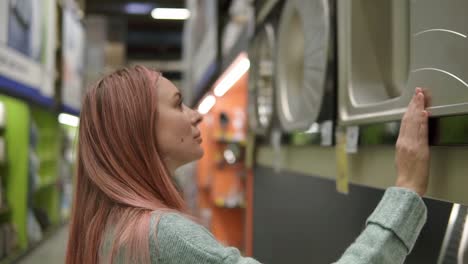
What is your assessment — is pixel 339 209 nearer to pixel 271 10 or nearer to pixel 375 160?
pixel 375 160

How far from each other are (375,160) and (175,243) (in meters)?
0.59

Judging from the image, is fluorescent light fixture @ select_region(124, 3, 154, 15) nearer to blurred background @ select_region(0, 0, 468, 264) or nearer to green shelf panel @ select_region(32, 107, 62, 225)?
green shelf panel @ select_region(32, 107, 62, 225)

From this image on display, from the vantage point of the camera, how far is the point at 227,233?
20.6 feet

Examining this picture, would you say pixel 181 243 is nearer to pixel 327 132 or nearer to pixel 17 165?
pixel 327 132

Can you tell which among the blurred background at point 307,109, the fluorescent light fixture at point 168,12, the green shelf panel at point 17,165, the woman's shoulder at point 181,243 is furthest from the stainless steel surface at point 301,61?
the fluorescent light fixture at point 168,12

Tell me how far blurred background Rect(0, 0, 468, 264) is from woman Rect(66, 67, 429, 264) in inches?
3.9

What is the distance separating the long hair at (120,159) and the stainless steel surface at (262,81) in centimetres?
121

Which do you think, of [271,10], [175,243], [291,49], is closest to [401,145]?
[175,243]

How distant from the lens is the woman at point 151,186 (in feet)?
3.09

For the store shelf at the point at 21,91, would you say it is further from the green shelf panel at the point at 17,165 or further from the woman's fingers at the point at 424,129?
the woman's fingers at the point at 424,129

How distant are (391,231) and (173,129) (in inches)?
21.8

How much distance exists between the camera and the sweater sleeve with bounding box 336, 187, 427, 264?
3.01ft

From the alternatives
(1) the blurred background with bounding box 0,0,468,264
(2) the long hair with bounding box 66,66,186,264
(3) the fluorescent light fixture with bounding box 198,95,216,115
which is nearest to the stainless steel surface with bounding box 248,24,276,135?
(1) the blurred background with bounding box 0,0,468,264

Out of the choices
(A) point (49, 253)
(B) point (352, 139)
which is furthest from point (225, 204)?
(B) point (352, 139)
